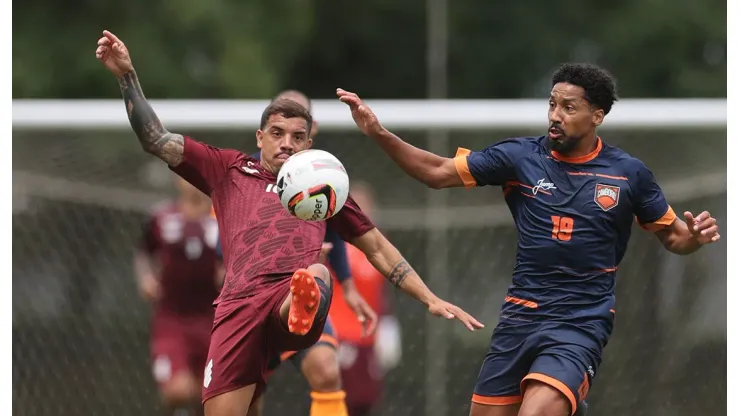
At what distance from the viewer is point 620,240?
6887 mm

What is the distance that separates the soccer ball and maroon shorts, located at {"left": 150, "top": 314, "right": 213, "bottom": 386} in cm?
365

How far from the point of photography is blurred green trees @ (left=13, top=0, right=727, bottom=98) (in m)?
16.9

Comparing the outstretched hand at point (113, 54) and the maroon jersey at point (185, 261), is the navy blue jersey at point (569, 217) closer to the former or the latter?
the outstretched hand at point (113, 54)

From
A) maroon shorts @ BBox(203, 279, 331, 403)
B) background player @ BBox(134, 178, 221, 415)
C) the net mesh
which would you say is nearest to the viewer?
maroon shorts @ BBox(203, 279, 331, 403)

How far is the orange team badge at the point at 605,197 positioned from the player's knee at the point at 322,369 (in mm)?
1938

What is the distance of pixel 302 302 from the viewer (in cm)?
622

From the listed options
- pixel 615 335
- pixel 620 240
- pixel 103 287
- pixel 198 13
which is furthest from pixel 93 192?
pixel 198 13

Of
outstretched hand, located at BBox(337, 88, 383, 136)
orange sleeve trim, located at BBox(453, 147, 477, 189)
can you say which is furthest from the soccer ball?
orange sleeve trim, located at BBox(453, 147, 477, 189)

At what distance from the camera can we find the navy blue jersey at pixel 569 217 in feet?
22.1

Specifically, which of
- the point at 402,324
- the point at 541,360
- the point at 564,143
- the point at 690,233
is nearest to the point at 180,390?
the point at 402,324

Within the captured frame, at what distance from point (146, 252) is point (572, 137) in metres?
4.30

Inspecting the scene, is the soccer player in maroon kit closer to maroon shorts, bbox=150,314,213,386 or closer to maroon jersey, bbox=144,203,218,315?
maroon jersey, bbox=144,203,218,315

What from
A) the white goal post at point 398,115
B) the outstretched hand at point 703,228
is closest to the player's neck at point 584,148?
the outstretched hand at point 703,228
